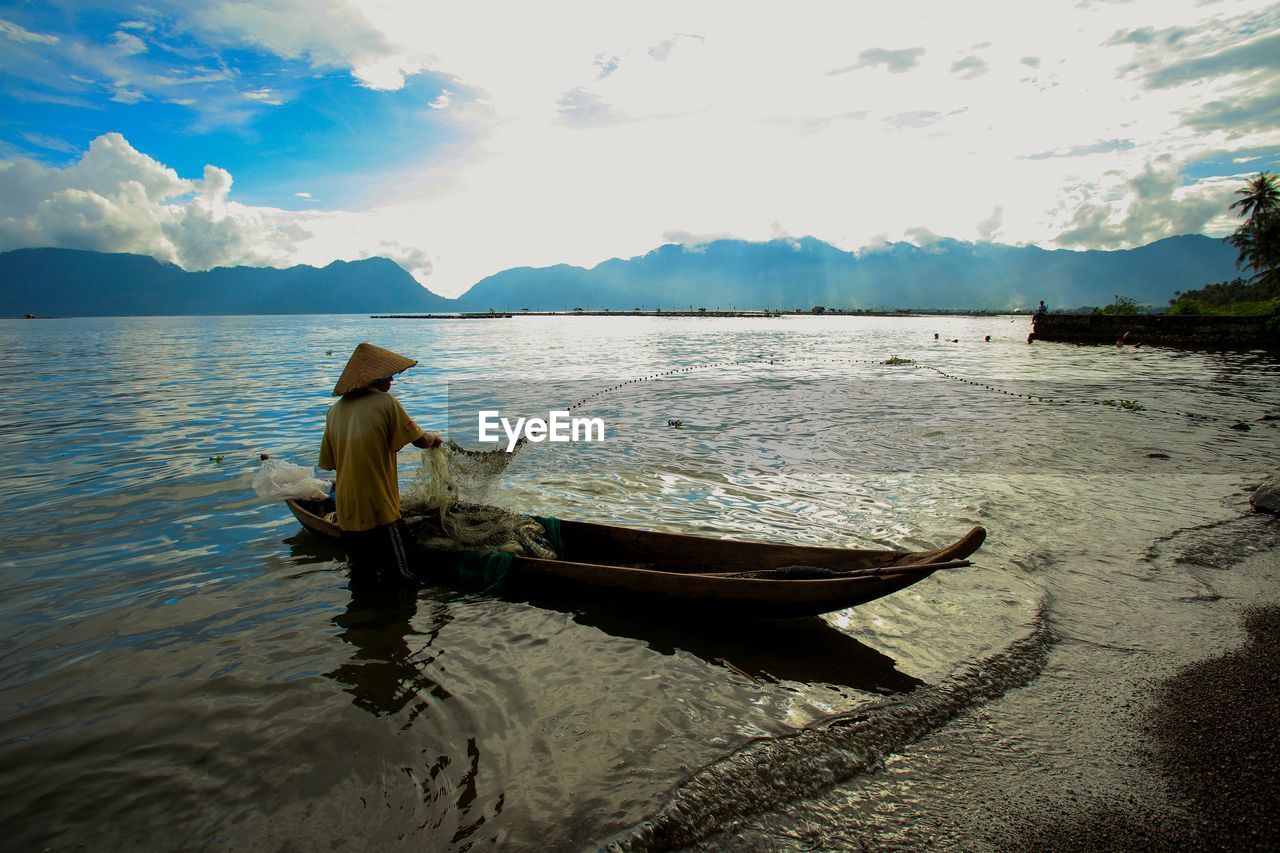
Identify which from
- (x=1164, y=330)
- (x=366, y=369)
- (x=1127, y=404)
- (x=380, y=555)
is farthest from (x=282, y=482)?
(x=1164, y=330)

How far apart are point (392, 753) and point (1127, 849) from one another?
4.73 m

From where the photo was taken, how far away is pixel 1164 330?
45.6 metres

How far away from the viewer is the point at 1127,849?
10.9 feet

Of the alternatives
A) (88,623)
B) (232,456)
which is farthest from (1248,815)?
(232,456)

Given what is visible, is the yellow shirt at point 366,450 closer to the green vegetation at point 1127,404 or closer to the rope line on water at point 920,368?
the rope line on water at point 920,368

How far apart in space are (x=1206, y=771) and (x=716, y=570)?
408 centimetres

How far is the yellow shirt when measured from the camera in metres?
6.07

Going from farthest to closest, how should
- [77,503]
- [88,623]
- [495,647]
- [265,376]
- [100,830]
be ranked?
[265,376], [77,503], [88,623], [495,647], [100,830]

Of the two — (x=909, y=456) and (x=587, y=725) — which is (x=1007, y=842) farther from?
(x=909, y=456)

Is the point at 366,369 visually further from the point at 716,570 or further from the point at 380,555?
the point at 716,570

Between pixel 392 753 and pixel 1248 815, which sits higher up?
pixel 1248 815

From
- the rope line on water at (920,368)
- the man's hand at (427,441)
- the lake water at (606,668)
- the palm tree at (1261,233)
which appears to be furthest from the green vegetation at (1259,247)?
the man's hand at (427,441)

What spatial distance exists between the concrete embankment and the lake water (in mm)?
40645

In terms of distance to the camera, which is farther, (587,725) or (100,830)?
(587,725)
